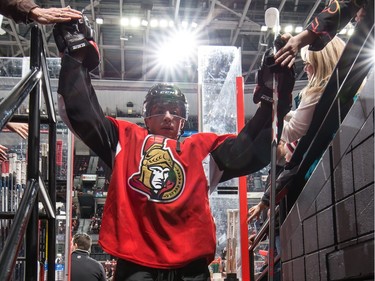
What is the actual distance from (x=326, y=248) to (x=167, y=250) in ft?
1.84

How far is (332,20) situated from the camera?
5.77 ft

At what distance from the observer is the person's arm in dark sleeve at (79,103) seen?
201 cm

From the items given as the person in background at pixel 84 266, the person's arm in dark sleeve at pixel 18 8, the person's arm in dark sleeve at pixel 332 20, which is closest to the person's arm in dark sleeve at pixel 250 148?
the person's arm in dark sleeve at pixel 332 20

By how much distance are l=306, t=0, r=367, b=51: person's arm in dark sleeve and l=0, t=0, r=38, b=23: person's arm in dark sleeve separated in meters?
1.03

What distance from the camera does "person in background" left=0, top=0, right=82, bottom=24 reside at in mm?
1981

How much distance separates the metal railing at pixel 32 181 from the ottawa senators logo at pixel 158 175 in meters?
0.35

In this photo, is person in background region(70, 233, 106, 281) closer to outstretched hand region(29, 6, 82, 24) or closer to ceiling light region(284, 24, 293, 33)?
outstretched hand region(29, 6, 82, 24)

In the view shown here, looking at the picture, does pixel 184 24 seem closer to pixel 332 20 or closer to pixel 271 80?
pixel 271 80

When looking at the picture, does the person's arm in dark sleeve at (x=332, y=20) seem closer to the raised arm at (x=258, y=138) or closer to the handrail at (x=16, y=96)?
the raised arm at (x=258, y=138)

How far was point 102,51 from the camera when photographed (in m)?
12.8

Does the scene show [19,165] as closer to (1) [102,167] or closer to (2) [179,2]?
(2) [179,2]

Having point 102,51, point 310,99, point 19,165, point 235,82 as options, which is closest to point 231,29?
point 102,51

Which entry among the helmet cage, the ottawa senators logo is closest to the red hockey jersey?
the ottawa senators logo

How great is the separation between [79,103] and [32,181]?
0.43 metres
